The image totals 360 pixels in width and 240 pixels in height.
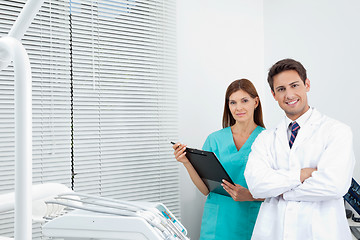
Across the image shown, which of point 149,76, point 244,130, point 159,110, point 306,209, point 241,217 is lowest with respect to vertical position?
point 241,217

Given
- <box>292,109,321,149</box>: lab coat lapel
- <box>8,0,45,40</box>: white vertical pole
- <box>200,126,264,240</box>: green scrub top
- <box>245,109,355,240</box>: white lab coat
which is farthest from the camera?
<box>200,126,264,240</box>: green scrub top

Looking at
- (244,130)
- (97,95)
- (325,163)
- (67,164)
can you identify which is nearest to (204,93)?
(244,130)

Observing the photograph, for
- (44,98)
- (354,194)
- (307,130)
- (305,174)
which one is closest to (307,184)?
(305,174)

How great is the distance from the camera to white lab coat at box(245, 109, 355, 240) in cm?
153

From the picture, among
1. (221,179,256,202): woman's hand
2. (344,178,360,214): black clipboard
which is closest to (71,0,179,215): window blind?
(221,179,256,202): woman's hand

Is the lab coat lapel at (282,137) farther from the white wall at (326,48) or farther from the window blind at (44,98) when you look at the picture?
the window blind at (44,98)

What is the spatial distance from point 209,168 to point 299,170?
0.55 meters

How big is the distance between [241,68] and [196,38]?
56 centimetres

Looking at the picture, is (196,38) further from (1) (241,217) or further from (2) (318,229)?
(2) (318,229)

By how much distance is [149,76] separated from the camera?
8.43 feet

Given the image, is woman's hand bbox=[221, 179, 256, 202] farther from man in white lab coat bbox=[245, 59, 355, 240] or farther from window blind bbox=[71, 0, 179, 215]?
window blind bbox=[71, 0, 179, 215]

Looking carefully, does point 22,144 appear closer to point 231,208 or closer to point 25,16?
point 25,16

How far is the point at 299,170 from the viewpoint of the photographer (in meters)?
1.63

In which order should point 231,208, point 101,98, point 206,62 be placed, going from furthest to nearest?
point 206,62 < point 101,98 < point 231,208
